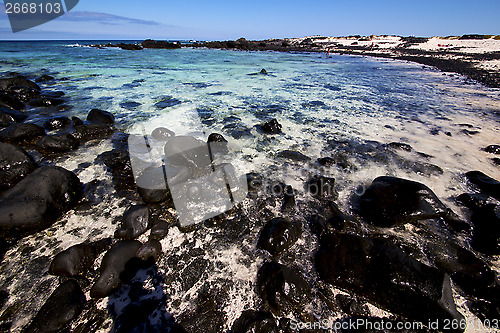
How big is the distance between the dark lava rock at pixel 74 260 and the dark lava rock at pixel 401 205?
3.84 m

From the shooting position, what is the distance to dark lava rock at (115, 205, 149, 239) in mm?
2818

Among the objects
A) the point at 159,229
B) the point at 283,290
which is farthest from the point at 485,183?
the point at 159,229

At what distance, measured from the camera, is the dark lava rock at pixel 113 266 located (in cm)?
219

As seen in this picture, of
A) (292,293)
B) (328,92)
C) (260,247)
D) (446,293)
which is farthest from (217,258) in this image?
(328,92)

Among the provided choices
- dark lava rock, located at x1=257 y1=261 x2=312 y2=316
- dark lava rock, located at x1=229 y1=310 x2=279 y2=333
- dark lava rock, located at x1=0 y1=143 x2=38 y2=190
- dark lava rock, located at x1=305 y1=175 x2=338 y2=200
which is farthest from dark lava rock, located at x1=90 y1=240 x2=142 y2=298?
dark lava rock, located at x1=305 y1=175 x2=338 y2=200

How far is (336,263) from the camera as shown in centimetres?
245

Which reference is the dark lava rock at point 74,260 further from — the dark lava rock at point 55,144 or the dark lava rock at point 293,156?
the dark lava rock at point 293,156

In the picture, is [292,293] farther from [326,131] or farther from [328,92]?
[328,92]

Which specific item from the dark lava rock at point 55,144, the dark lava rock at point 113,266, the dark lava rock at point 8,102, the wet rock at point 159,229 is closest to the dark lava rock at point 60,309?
the dark lava rock at point 113,266

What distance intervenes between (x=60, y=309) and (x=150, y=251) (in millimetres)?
889

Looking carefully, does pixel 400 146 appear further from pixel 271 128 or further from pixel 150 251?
pixel 150 251

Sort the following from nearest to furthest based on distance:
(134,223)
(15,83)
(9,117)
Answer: (134,223) < (9,117) < (15,83)

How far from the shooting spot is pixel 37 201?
2.79 m

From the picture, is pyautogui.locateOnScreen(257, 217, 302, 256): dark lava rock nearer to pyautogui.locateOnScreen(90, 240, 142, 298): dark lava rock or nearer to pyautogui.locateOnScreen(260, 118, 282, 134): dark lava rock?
pyautogui.locateOnScreen(90, 240, 142, 298): dark lava rock
